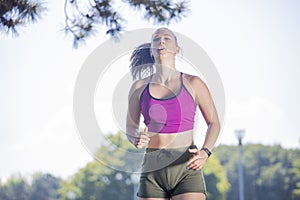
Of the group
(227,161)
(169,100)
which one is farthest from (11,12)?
(227,161)

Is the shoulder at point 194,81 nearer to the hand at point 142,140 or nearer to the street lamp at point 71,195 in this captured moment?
the hand at point 142,140

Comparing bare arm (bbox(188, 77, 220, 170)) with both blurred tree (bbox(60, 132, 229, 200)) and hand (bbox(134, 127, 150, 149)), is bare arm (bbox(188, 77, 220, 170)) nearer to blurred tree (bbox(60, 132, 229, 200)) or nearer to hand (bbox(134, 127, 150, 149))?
hand (bbox(134, 127, 150, 149))

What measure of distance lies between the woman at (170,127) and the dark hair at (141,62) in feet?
0.24

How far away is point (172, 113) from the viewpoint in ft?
8.86

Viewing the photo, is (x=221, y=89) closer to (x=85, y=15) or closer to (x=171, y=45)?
(x=171, y=45)

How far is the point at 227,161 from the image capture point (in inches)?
2280

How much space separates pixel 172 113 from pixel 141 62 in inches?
14.1

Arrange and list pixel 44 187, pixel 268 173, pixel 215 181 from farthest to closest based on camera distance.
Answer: pixel 44 187 < pixel 268 173 < pixel 215 181

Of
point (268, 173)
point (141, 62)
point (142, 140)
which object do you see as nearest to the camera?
point (142, 140)

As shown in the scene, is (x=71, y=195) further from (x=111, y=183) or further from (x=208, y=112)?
(x=208, y=112)

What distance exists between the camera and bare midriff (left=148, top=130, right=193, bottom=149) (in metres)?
2.71

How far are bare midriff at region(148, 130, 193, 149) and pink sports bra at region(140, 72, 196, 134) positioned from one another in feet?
0.06

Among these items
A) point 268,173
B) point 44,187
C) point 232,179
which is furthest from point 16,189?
point 268,173

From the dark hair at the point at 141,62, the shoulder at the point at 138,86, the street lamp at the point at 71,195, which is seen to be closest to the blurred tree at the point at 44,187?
the street lamp at the point at 71,195
